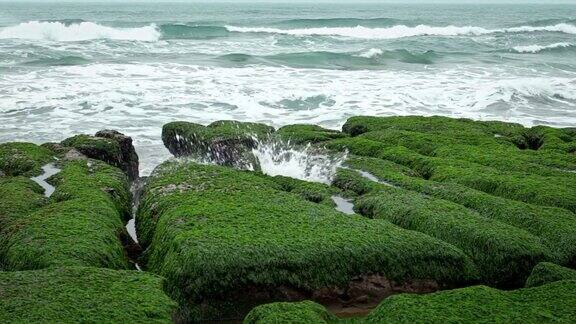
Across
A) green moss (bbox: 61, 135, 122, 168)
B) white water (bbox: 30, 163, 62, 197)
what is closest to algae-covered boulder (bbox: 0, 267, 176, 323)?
white water (bbox: 30, 163, 62, 197)

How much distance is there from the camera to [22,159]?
8938 millimetres

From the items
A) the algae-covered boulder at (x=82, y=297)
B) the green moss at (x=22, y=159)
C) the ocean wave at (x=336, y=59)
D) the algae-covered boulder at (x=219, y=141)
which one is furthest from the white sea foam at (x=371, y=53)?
the algae-covered boulder at (x=82, y=297)

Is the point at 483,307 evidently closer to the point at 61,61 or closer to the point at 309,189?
the point at 309,189

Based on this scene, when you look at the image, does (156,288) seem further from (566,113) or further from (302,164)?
(566,113)

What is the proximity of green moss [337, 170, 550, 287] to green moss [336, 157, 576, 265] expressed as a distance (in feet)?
0.79

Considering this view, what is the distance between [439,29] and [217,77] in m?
47.5

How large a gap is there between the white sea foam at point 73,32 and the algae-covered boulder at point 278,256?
43.8m

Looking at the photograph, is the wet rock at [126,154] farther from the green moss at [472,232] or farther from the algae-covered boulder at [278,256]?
the green moss at [472,232]

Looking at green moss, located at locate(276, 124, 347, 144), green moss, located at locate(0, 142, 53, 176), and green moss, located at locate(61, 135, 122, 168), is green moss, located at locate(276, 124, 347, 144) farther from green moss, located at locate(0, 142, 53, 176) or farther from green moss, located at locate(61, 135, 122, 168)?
green moss, located at locate(0, 142, 53, 176)

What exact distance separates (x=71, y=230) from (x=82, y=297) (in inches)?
61.2

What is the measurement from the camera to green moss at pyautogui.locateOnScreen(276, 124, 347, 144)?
36.2ft

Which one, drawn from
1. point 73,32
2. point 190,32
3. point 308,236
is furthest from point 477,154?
point 73,32

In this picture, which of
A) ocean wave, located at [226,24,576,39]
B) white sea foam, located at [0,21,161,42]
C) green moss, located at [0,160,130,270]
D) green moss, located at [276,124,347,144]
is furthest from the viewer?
ocean wave, located at [226,24,576,39]

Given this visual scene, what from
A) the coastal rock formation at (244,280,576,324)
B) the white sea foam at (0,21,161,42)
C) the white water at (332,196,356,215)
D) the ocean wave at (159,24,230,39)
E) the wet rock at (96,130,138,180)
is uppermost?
→ the coastal rock formation at (244,280,576,324)
